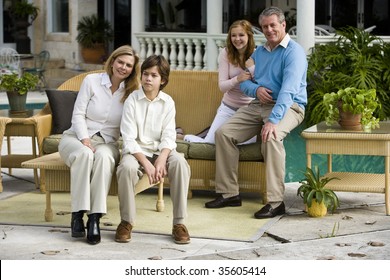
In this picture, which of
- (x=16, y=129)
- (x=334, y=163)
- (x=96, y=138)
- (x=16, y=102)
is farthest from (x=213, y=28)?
(x=96, y=138)

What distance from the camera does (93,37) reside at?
1917cm

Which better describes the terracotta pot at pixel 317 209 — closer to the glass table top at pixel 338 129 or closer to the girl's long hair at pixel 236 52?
the glass table top at pixel 338 129

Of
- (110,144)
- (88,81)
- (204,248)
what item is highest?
(88,81)

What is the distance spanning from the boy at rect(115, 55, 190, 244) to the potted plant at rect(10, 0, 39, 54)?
1472 centimetres

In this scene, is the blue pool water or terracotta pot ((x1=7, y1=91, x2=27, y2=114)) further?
the blue pool water

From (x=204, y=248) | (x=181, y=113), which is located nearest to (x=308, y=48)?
(x=181, y=113)

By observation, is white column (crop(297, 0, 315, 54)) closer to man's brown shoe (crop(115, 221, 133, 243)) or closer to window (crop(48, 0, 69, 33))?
man's brown shoe (crop(115, 221, 133, 243))

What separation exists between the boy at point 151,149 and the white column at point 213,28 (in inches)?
326

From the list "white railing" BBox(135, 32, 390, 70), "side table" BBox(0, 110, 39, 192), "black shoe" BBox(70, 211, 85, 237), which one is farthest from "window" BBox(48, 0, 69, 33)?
"black shoe" BBox(70, 211, 85, 237)

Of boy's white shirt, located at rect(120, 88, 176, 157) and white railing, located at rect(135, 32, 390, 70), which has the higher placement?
white railing, located at rect(135, 32, 390, 70)

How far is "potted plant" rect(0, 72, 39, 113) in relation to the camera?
8188mm

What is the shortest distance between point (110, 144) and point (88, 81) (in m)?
0.44

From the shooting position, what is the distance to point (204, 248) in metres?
5.82
